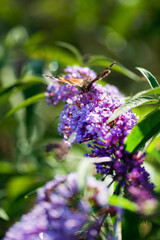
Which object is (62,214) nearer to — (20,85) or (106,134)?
(106,134)

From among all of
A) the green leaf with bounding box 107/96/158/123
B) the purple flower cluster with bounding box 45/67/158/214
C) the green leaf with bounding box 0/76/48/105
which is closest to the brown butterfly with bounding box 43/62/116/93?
the purple flower cluster with bounding box 45/67/158/214

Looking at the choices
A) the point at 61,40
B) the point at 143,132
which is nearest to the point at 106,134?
the point at 143,132

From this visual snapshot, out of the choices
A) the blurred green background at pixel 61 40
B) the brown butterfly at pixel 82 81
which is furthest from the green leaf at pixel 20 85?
the blurred green background at pixel 61 40

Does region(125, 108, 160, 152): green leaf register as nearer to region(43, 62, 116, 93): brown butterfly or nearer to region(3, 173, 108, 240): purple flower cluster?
region(3, 173, 108, 240): purple flower cluster

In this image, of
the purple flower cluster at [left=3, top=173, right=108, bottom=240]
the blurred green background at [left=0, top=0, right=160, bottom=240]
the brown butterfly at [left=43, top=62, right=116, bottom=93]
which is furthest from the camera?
the blurred green background at [left=0, top=0, right=160, bottom=240]

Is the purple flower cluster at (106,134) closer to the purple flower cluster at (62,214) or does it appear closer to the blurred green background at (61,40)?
the purple flower cluster at (62,214)

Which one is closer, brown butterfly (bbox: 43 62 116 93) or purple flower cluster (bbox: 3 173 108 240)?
purple flower cluster (bbox: 3 173 108 240)

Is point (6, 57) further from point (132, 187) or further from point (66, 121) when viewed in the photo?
point (132, 187)
